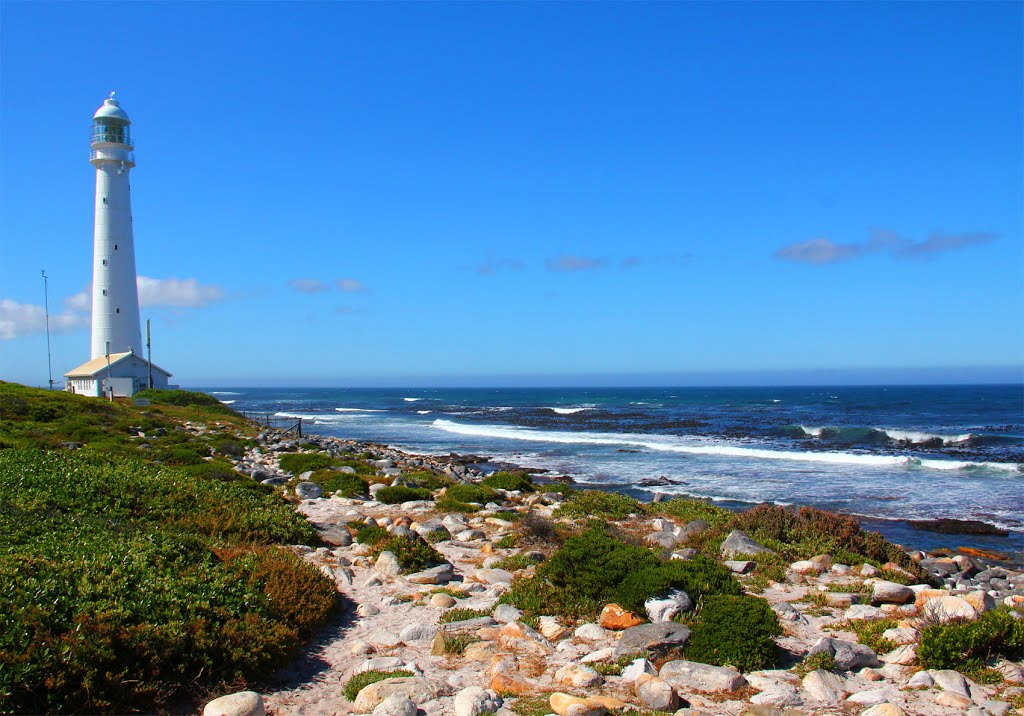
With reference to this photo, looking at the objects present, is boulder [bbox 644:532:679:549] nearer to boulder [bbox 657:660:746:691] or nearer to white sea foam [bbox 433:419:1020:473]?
boulder [bbox 657:660:746:691]

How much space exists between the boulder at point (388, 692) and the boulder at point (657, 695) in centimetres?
174

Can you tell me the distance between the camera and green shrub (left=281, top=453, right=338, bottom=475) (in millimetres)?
21112

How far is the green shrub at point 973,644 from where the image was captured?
21.6 ft

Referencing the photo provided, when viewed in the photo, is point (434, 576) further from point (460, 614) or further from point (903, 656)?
point (903, 656)

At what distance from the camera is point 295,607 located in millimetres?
7492

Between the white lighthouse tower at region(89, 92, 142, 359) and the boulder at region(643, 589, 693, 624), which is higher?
the white lighthouse tower at region(89, 92, 142, 359)

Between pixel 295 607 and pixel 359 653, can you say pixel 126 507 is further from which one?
pixel 359 653

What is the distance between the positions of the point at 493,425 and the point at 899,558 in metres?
50.2

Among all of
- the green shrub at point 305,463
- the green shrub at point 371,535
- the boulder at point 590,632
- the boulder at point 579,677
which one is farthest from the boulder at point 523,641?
the green shrub at point 305,463

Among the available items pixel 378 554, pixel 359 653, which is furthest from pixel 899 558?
pixel 359 653

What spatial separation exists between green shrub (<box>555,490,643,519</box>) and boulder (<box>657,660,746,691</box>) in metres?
9.03

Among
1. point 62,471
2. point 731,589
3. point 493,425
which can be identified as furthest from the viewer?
point 493,425

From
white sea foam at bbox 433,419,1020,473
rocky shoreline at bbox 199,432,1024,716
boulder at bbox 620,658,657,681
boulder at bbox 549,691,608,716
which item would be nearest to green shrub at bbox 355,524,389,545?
rocky shoreline at bbox 199,432,1024,716

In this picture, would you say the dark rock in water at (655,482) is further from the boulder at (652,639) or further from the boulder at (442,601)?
the boulder at (652,639)
